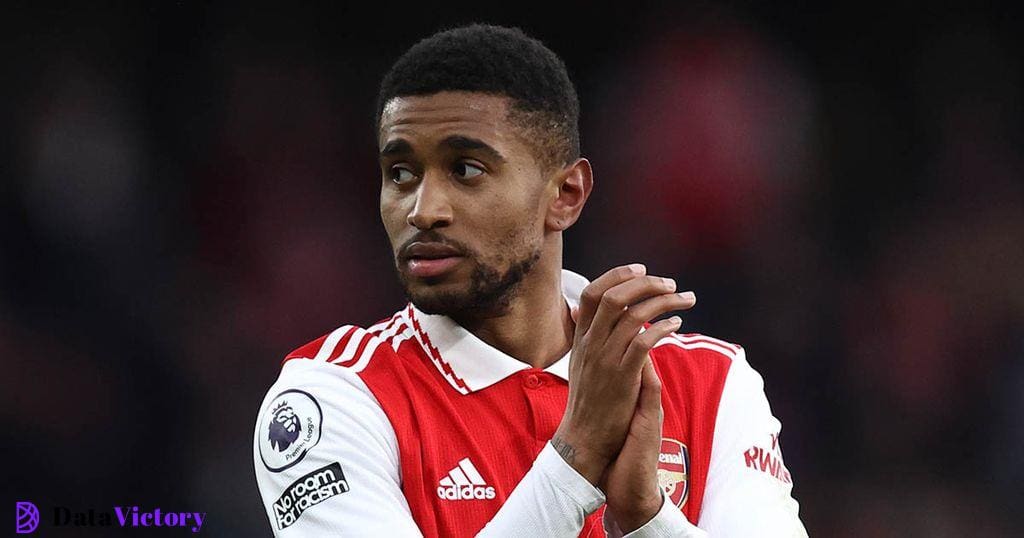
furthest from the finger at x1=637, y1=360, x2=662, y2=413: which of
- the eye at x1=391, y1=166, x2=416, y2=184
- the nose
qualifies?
the eye at x1=391, y1=166, x2=416, y2=184

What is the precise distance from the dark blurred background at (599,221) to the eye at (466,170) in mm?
2874

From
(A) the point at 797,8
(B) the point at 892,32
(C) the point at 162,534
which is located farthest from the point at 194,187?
(B) the point at 892,32

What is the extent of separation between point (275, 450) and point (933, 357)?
3.92 m

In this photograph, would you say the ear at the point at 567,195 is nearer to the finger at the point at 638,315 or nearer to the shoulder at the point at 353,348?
the shoulder at the point at 353,348

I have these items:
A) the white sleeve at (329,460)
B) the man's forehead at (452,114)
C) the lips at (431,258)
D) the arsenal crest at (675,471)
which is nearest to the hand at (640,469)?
the arsenal crest at (675,471)

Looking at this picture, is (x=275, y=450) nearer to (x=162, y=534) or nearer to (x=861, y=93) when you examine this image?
(x=162, y=534)

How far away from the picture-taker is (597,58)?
582cm

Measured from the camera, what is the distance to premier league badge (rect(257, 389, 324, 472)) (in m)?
2.23

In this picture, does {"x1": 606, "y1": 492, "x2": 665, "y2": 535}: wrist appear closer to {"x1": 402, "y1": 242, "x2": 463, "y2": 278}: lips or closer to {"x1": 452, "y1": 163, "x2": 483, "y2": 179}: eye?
{"x1": 402, "y1": 242, "x2": 463, "y2": 278}: lips

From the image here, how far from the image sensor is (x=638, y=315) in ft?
6.48

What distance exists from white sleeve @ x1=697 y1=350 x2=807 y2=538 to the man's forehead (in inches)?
27.9

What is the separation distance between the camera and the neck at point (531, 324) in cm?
252

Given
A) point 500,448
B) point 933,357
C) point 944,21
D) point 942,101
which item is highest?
point 944,21

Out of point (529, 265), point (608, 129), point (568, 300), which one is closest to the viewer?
point (529, 265)
